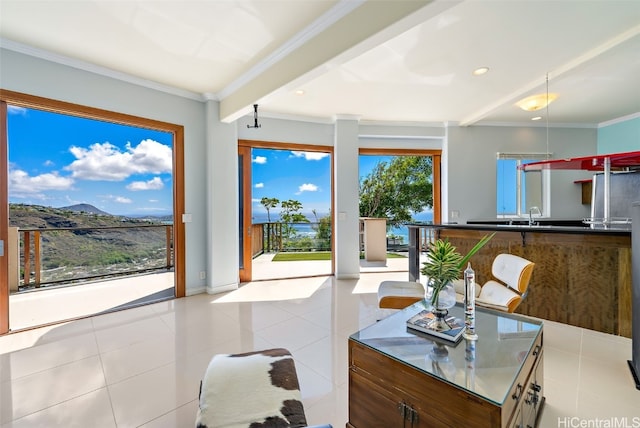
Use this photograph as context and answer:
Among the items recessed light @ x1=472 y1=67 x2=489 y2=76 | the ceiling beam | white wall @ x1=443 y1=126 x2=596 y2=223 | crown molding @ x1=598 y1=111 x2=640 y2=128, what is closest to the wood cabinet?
the ceiling beam

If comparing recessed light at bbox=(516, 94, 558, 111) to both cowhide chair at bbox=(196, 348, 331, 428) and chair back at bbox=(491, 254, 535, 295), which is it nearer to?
chair back at bbox=(491, 254, 535, 295)

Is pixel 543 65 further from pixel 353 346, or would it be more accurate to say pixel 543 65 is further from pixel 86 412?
pixel 86 412

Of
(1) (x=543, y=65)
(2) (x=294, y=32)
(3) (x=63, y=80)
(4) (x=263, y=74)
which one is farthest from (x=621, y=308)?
(3) (x=63, y=80)

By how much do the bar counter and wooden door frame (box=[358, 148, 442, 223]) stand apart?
2144 millimetres

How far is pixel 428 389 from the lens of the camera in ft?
3.71

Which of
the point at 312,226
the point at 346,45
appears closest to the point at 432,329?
the point at 346,45

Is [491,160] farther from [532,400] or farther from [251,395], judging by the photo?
[251,395]

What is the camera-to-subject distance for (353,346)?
1421 millimetres

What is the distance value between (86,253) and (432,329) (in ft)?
18.6

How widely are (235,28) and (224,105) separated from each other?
155cm

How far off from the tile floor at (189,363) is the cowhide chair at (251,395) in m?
0.37

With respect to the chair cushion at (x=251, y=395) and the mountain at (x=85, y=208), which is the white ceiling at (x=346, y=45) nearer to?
the chair cushion at (x=251, y=395)

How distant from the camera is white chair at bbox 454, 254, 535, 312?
7.39 feet

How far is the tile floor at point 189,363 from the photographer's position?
1660 millimetres
